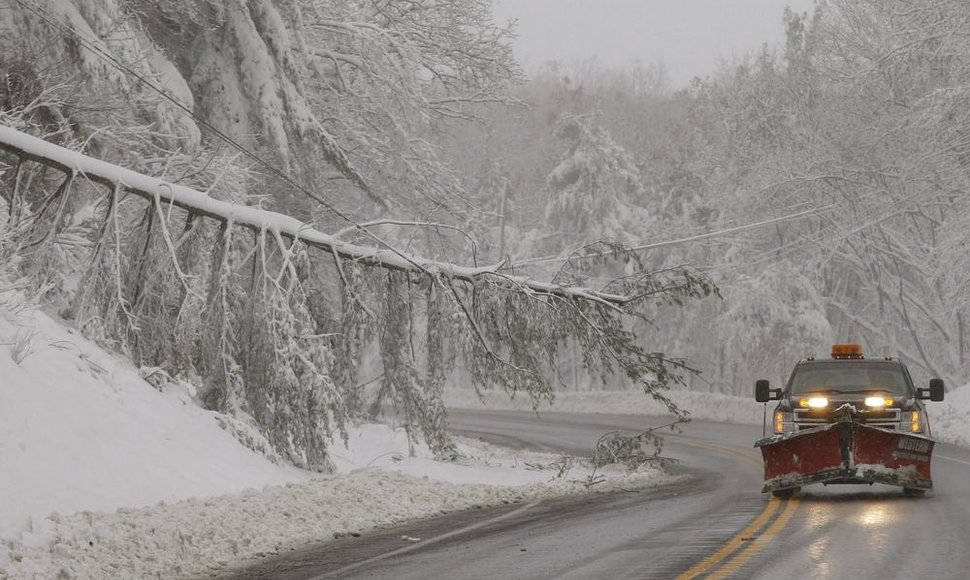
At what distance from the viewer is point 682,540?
35.9ft

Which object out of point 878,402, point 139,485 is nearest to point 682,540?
point 878,402

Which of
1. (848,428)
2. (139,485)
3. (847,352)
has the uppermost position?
(847,352)

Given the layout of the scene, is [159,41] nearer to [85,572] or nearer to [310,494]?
[310,494]

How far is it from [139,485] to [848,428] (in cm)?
742

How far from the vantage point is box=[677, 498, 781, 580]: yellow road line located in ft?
29.6

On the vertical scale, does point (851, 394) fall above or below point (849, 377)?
below

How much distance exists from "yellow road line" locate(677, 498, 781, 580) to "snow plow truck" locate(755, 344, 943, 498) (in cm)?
66

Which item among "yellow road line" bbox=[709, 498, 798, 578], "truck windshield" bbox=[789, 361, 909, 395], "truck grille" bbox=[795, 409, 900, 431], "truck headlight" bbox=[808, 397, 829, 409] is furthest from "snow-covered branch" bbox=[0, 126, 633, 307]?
"yellow road line" bbox=[709, 498, 798, 578]

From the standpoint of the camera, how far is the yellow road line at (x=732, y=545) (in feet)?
29.6

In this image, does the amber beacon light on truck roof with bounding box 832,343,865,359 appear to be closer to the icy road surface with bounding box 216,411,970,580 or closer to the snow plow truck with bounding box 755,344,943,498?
the snow plow truck with bounding box 755,344,943,498

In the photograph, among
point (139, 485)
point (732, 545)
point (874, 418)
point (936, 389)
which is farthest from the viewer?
point (936, 389)

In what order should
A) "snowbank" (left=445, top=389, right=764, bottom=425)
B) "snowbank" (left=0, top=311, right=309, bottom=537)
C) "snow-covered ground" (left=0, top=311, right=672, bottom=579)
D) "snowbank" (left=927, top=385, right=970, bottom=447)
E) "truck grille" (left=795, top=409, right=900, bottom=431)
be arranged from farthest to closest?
"snowbank" (left=445, top=389, right=764, bottom=425)
"snowbank" (left=927, top=385, right=970, bottom=447)
"truck grille" (left=795, top=409, right=900, bottom=431)
"snowbank" (left=0, top=311, right=309, bottom=537)
"snow-covered ground" (left=0, top=311, right=672, bottom=579)

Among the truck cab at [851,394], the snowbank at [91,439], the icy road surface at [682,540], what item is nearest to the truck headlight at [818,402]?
the truck cab at [851,394]

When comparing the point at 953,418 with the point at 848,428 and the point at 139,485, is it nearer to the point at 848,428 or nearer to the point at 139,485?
the point at 848,428
